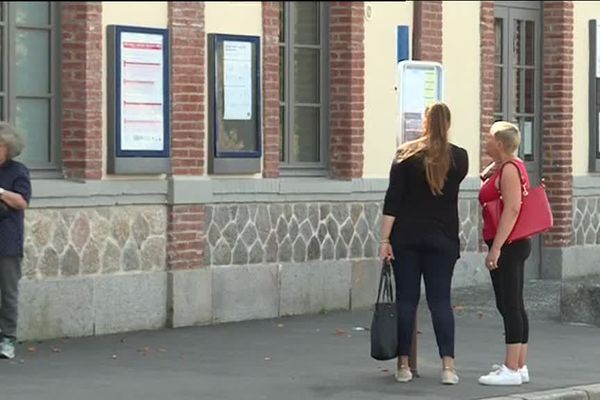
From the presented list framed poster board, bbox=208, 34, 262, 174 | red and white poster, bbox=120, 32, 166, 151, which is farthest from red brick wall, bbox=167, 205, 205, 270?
red and white poster, bbox=120, 32, 166, 151

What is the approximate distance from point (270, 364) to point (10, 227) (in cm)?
212

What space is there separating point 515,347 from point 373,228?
5846 millimetres

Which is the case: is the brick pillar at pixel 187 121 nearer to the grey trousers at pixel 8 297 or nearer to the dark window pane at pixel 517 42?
the grey trousers at pixel 8 297

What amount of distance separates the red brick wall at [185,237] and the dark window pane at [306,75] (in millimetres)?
2090

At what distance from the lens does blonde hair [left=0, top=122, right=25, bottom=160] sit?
520 inches

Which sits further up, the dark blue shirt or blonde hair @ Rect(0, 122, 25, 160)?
blonde hair @ Rect(0, 122, 25, 160)

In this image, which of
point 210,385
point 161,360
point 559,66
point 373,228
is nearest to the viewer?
point 210,385

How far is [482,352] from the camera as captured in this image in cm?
1437

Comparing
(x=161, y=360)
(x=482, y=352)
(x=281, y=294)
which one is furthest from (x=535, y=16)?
(x=161, y=360)

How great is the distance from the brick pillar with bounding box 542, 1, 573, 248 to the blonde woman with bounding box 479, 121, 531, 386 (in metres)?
8.80

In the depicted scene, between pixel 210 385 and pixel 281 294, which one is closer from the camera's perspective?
pixel 210 385

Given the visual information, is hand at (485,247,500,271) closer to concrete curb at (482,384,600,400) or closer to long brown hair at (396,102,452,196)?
long brown hair at (396,102,452,196)

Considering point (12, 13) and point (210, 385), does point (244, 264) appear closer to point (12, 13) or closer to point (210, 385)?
point (12, 13)

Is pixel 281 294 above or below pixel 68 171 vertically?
below
